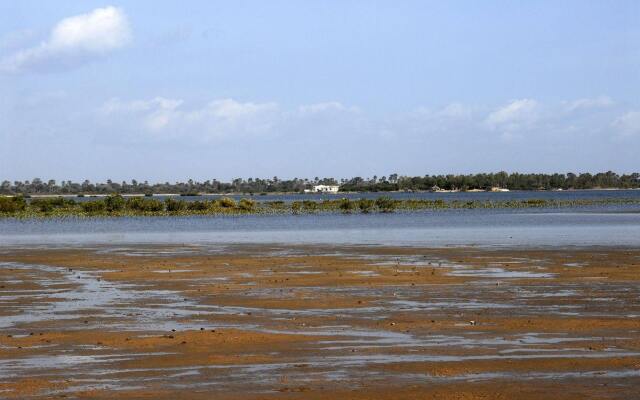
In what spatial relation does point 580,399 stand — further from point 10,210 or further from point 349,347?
point 10,210

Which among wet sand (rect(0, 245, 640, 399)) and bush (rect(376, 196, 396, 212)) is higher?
bush (rect(376, 196, 396, 212))

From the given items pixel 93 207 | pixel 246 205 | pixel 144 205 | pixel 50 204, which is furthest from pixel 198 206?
pixel 50 204

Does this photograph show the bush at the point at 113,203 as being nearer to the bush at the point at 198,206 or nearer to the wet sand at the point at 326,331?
the bush at the point at 198,206

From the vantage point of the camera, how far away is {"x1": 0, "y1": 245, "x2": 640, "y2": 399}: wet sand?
1227cm

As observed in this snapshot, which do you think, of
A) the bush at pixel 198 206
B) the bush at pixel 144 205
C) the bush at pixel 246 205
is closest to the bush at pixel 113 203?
the bush at pixel 144 205

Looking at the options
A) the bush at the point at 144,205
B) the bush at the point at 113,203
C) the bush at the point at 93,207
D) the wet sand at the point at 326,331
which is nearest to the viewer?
the wet sand at the point at 326,331

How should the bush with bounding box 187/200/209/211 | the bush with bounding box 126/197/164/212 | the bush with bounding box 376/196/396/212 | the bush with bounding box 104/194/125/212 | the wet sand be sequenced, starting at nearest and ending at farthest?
the wet sand, the bush with bounding box 126/197/164/212, the bush with bounding box 104/194/125/212, the bush with bounding box 187/200/209/211, the bush with bounding box 376/196/396/212

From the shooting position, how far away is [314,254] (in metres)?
37.8

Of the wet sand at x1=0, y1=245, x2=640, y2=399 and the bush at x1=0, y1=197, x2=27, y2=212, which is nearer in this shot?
the wet sand at x1=0, y1=245, x2=640, y2=399

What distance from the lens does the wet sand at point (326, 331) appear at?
12.3m

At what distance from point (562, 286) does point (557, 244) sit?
18626 millimetres

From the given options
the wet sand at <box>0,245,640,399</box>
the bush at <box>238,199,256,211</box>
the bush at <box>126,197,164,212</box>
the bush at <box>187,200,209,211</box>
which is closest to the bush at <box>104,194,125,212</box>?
the bush at <box>126,197,164,212</box>

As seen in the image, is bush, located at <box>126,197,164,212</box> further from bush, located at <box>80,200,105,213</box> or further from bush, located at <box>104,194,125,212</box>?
bush, located at <box>80,200,105,213</box>

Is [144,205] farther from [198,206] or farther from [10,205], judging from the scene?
[10,205]
